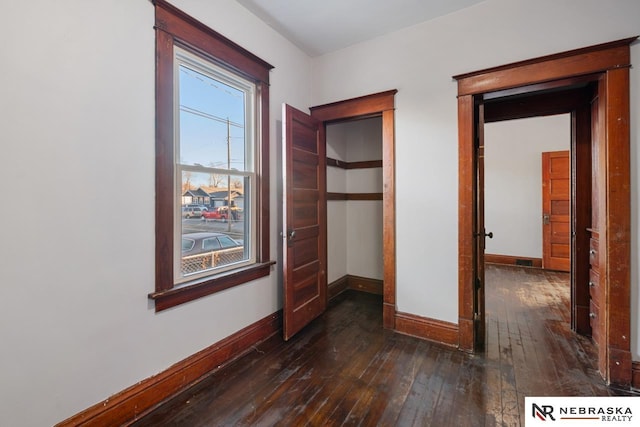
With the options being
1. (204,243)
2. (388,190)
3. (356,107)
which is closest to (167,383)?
(204,243)

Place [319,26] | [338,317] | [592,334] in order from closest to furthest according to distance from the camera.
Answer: [592,334], [319,26], [338,317]

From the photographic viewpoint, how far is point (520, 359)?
7.44 ft

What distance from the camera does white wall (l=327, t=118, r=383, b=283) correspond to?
388cm

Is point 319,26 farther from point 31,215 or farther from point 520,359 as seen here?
point 520,359

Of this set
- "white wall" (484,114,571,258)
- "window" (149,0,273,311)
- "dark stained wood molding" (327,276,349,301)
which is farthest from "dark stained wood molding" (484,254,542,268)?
"window" (149,0,273,311)

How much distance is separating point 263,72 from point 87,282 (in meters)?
2.14

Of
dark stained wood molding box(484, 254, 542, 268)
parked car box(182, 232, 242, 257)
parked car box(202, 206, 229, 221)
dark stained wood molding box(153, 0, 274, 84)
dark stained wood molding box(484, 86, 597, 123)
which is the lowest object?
dark stained wood molding box(484, 254, 542, 268)

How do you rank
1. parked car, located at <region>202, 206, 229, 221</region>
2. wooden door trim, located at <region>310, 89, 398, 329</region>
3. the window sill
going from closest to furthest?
the window sill → parked car, located at <region>202, 206, 229, 221</region> → wooden door trim, located at <region>310, 89, 398, 329</region>

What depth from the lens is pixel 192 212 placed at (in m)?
2.13

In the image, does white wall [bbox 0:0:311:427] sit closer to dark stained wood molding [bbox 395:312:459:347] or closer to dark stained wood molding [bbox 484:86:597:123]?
dark stained wood molding [bbox 395:312:459:347]

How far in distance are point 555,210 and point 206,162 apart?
5854mm

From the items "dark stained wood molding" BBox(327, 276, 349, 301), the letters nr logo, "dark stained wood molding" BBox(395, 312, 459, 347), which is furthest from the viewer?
"dark stained wood molding" BBox(327, 276, 349, 301)

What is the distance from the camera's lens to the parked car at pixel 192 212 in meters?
2.08

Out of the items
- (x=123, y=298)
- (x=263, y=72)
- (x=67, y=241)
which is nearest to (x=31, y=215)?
(x=67, y=241)
